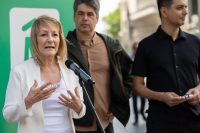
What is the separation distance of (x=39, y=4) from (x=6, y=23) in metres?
0.52

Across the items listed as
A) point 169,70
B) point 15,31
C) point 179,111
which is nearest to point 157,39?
point 169,70

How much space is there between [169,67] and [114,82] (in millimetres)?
675

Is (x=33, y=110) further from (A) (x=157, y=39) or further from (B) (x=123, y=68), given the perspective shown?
(A) (x=157, y=39)

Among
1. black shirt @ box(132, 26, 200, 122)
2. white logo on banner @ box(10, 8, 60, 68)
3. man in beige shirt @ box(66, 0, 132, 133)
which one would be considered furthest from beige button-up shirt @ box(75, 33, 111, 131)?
white logo on banner @ box(10, 8, 60, 68)

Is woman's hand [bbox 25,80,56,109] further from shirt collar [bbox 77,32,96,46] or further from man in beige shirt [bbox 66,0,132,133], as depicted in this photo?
shirt collar [bbox 77,32,96,46]

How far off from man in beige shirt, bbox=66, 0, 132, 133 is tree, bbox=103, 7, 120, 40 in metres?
57.8

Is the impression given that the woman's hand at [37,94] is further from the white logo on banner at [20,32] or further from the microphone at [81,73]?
the white logo on banner at [20,32]

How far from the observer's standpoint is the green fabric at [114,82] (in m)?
2.92

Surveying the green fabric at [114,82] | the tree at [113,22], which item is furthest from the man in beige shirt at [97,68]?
the tree at [113,22]

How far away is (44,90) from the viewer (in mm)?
2039

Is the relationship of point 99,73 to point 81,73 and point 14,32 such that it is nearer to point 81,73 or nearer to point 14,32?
point 81,73

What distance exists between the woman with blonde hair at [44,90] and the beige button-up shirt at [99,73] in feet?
1.51

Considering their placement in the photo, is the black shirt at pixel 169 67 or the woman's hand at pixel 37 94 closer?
the woman's hand at pixel 37 94

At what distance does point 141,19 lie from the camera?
33812 millimetres
